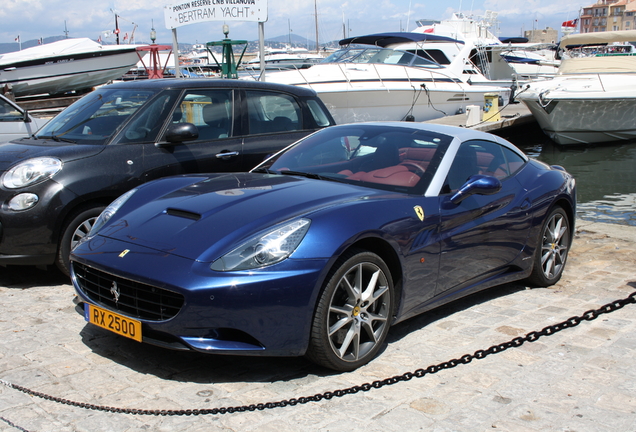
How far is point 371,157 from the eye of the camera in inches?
185

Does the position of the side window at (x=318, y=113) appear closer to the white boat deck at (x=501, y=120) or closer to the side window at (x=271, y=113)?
the side window at (x=271, y=113)

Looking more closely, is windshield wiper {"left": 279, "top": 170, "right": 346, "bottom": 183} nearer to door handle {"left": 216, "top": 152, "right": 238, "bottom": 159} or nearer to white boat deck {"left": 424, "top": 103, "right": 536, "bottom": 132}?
door handle {"left": 216, "top": 152, "right": 238, "bottom": 159}

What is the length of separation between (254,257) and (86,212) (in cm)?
243

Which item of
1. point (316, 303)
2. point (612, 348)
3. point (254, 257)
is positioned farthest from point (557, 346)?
point (254, 257)

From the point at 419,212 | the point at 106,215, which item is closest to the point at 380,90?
the point at 419,212

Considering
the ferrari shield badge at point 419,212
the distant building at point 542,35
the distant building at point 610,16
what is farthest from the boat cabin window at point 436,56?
the distant building at point 610,16

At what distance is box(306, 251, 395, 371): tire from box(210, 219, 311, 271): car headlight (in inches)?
11.3

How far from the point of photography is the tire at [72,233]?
16.7 feet

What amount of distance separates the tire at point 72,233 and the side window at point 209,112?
1.37 metres

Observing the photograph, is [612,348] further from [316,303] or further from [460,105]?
[460,105]

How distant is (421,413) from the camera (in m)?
3.11

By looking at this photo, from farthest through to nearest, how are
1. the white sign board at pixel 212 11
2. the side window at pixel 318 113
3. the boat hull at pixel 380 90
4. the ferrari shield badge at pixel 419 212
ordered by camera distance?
the boat hull at pixel 380 90
the white sign board at pixel 212 11
the side window at pixel 318 113
the ferrari shield badge at pixel 419 212

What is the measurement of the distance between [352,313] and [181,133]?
2.78 meters

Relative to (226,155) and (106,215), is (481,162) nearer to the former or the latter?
(226,155)
